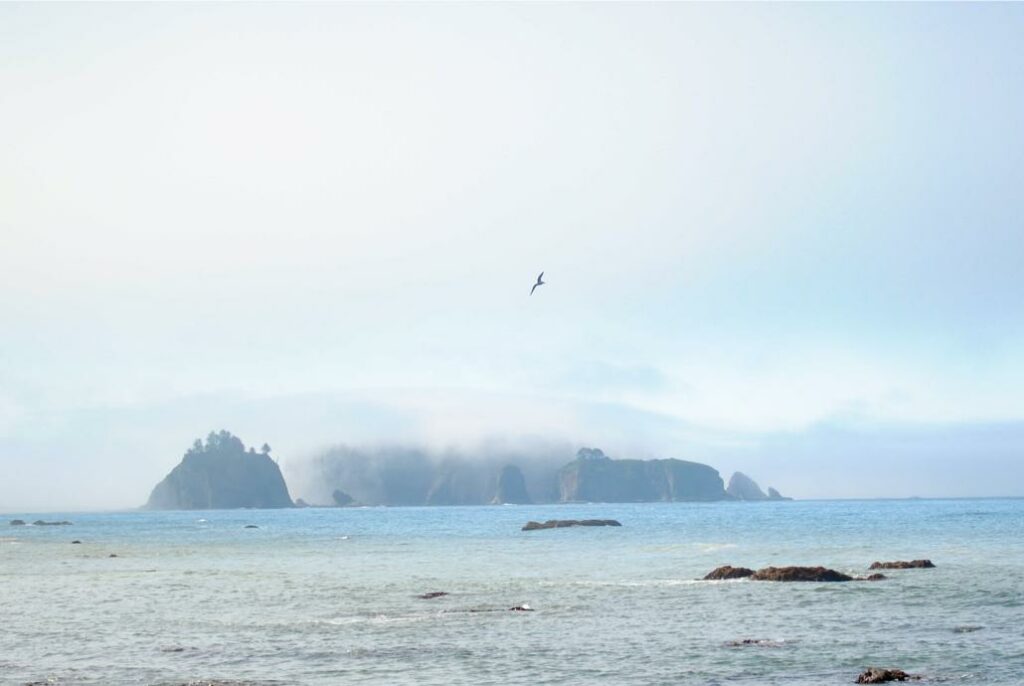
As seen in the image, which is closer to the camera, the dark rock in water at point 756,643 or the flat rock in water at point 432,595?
the dark rock in water at point 756,643

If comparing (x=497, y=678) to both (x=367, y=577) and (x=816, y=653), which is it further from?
(x=367, y=577)

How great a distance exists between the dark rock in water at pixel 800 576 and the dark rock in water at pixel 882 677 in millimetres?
26499

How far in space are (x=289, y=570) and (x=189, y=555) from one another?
2375cm

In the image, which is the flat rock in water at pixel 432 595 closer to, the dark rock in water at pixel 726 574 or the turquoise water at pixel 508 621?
the turquoise water at pixel 508 621

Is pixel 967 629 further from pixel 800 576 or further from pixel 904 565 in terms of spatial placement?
pixel 904 565

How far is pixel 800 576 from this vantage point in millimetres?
57844

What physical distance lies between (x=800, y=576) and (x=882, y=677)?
2736 cm

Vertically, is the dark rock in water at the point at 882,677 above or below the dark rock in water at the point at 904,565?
below

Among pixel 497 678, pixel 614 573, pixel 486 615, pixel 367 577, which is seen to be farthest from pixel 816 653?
pixel 367 577

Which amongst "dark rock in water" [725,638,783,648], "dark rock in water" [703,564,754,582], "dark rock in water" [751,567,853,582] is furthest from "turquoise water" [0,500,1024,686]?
"dark rock in water" [751,567,853,582]

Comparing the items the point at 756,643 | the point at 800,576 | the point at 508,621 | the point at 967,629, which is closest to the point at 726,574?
the point at 800,576

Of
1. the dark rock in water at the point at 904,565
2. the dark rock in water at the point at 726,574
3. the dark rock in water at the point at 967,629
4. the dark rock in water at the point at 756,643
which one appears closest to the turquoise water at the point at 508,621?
the dark rock in water at the point at 967,629

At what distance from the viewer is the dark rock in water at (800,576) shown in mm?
57619

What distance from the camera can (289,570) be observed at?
75562 mm
